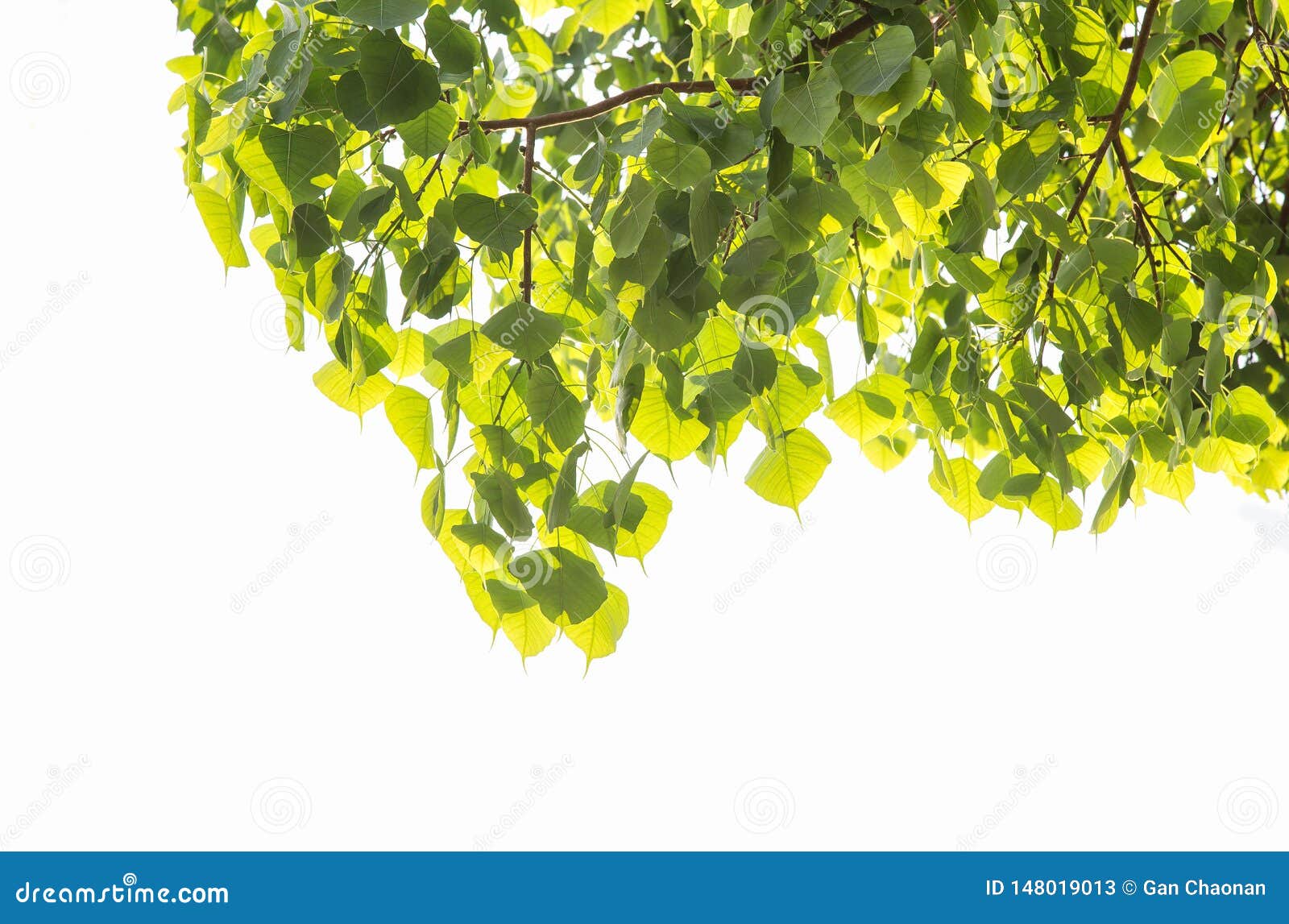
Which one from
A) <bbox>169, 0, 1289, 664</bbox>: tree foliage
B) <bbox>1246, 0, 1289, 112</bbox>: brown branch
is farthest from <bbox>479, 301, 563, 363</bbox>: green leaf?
<bbox>1246, 0, 1289, 112</bbox>: brown branch

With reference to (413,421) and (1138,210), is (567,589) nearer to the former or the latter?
(413,421)

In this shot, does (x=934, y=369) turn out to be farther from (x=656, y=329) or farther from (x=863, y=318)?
(x=656, y=329)

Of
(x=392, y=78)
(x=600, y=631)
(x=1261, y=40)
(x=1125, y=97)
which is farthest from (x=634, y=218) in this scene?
(x=1261, y=40)

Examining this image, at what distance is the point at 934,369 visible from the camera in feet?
2.50

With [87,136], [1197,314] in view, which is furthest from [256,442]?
[1197,314]

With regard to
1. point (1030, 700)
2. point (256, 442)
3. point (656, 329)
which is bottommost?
point (656, 329)

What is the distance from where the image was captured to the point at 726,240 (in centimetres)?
73

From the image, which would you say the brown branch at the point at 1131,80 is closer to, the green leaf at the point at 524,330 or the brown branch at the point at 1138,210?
the brown branch at the point at 1138,210

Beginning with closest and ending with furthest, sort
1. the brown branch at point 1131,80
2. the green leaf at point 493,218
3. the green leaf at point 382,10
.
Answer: the green leaf at point 382,10 → the green leaf at point 493,218 → the brown branch at point 1131,80

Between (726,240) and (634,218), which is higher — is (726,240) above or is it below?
above

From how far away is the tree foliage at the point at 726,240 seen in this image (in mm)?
515

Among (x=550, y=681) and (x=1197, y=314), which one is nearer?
(x=1197, y=314)

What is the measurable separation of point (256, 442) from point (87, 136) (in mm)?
538

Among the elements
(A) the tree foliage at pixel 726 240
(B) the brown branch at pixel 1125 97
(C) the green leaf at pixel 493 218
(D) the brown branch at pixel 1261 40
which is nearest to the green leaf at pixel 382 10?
(A) the tree foliage at pixel 726 240
